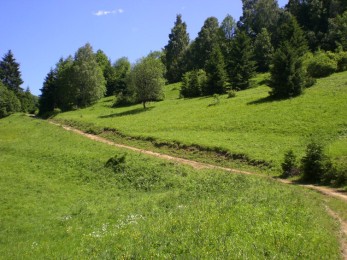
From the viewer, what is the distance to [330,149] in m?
28.5

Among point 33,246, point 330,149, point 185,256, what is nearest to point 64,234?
point 33,246

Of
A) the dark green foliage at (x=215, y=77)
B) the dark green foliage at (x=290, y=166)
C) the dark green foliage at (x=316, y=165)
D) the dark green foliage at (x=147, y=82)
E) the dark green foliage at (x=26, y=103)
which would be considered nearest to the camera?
the dark green foliage at (x=316, y=165)

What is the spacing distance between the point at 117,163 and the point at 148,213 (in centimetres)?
1514

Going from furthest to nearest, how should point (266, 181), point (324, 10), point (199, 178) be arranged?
point (324, 10) < point (199, 178) < point (266, 181)

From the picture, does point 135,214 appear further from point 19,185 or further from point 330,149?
point 330,149

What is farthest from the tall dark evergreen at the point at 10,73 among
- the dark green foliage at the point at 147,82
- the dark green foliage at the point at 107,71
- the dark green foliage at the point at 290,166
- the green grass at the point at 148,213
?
the dark green foliage at the point at 290,166

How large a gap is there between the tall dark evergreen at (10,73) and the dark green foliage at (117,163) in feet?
372

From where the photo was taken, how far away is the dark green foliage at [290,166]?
27016 millimetres

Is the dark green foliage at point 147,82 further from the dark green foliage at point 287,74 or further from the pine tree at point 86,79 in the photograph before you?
the dark green foliage at point 287,74

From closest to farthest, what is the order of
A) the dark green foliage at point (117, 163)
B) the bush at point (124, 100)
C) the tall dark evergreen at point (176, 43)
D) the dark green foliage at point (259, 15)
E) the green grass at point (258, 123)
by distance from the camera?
the dark green foliage at point (117, 163) < the green grass at point (258, 123) < the bush at point (124, 100) < the dark green foliage at point (259, 15) < the tall dark evergreen at point (176, 43)

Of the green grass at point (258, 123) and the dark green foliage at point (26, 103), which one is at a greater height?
the dark green foliage at point (26, 103)

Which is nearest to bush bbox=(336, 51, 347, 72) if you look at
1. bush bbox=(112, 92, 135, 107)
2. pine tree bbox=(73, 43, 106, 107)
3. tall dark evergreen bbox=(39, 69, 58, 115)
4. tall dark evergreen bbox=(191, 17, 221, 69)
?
bush bbox=(112, 92, 135, 107)

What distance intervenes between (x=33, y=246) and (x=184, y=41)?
10699cm

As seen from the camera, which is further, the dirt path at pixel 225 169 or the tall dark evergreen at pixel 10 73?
the tall dark evergreen at pixel 10 73
